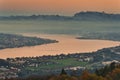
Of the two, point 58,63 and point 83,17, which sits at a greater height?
point 83,17

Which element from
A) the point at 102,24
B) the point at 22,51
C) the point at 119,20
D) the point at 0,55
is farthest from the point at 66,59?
the point at 102,24

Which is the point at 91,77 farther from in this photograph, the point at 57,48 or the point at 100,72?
the point at 57,48

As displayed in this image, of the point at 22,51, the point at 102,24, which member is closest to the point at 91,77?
the point at 22,51

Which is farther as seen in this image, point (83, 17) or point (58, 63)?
point (83, 17)

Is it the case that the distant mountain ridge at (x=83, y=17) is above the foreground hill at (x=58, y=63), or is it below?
above

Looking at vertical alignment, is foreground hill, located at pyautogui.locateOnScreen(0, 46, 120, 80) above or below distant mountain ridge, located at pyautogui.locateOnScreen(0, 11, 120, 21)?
below

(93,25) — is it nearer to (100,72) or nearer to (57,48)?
(57,48)

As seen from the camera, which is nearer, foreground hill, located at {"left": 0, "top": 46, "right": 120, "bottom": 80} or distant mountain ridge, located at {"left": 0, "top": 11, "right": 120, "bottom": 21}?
foreground hill, located at {"left": 0, "top": 46, "right": 120, "bottom": 80}

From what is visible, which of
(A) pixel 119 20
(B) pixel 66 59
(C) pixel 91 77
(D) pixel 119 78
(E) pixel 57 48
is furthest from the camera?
(A) pixel 119 20

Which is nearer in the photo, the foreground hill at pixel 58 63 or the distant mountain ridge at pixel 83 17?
the foreground hill at pixel 58 63

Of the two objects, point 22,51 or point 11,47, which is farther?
point 11,47

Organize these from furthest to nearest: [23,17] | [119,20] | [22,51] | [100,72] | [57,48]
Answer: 1. [23,17]
2. [119,20]
3. [57,48]
4. [22,51]
5. [100,72]
